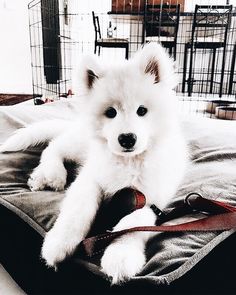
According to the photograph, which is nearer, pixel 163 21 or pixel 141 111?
pixel 141 111

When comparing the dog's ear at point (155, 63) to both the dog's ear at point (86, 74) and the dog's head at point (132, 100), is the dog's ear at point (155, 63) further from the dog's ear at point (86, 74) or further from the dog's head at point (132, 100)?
the dog's ear at point (86, 74)

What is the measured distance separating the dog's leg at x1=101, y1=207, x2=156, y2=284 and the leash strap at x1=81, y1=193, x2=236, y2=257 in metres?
0.03

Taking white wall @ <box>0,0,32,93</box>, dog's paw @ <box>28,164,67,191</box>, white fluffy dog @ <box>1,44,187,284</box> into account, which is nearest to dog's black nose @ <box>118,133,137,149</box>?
white fluffy dog @ <box>1,44,187,284</box>

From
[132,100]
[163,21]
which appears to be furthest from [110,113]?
[163,21]

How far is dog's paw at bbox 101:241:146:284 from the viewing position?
2.27 feet

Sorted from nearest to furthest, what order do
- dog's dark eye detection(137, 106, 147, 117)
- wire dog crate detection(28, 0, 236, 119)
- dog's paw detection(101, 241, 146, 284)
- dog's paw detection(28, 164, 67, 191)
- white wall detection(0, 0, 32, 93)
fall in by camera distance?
dog's paw detection(101, 241, 146, 284), dog's dark eye detection(137, 106, 147, 117), dog's paw detection(28, 164, 67, 191), white wall detection(0, 0, 32, 93), wire dog crate detection(28, 0, 236, 119)

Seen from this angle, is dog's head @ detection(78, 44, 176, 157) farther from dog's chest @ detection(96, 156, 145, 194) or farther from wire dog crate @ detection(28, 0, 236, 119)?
wire dog crate @ detection(28, 0, 236, 119)

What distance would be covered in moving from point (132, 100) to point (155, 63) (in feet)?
0.62

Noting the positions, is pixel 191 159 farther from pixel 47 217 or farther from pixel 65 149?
pixel 47 217

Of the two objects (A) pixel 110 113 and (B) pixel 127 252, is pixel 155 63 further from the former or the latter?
(B) pixel 127 252

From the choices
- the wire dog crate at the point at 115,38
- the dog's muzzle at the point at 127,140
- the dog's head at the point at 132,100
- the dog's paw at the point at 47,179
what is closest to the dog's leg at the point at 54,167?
the dog's paw at the point at 47,179

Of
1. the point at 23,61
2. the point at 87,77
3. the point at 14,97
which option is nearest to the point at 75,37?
the point at 23,61

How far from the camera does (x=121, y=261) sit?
71 centimetres

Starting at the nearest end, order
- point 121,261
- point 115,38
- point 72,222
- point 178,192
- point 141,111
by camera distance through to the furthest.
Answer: point 121,261
point 72,222
point 141,111
point 178,192
point 115,38
